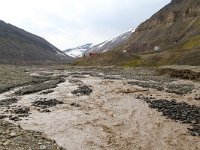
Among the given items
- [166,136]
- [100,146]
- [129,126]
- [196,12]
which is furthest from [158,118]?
[196,12]

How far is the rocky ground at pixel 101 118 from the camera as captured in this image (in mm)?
25109

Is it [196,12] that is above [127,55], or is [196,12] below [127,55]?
above

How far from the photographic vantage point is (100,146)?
24.6 m

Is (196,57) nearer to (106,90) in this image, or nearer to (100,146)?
(106,90)

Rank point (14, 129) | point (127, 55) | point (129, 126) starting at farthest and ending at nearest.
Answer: point (127, 55) → point (129, 126) → point (14, 129)

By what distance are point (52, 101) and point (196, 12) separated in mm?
166755

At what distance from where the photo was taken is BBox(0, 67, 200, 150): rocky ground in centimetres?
2511

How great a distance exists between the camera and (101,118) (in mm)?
33406

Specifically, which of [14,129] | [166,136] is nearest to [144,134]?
[166,136]

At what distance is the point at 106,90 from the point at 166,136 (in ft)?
84.7

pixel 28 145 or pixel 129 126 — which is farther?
pixel 129 126

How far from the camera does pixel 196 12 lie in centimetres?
19775

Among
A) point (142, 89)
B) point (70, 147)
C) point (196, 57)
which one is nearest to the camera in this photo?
point (70, 147)

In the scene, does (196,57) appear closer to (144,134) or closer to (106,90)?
(106,90)
